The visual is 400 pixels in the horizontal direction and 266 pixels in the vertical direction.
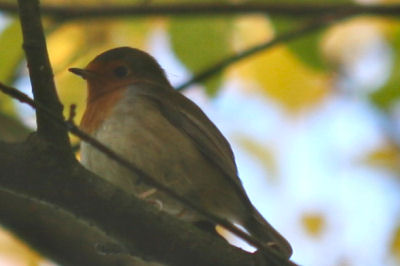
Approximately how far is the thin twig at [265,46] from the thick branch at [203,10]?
126 mm

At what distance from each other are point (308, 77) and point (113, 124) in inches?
167

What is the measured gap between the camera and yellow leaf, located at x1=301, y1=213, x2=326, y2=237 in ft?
30.6

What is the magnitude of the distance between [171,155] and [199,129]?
1.57 feet

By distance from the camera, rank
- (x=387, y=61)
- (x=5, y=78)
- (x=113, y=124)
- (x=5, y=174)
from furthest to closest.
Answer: (x=387, y=61) → (x=5, y=78) → (x=113, y=124) → (x=5, y=174)

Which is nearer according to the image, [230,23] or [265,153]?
[230,23]

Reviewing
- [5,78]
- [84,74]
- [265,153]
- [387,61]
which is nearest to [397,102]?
[387,61]

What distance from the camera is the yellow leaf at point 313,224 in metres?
9.34

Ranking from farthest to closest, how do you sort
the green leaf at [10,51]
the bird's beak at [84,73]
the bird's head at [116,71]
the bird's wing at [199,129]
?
the bird's head at [116,71] < the bird's beak at [84,73] < the green leaf at [10,51] < the bird's wing at [199,129]

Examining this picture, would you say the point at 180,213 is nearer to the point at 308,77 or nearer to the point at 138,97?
the point at 138,97

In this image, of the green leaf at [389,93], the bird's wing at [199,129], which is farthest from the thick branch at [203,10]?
the green leaf at [389,93]

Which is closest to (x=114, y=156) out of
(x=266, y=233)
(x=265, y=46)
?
(x=266, y=233)

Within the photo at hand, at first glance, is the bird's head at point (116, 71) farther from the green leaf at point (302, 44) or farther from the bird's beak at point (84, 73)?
the green leaf at point (302, 44)

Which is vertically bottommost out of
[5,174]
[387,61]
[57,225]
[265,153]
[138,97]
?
[5,174]

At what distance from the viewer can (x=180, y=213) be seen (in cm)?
478
